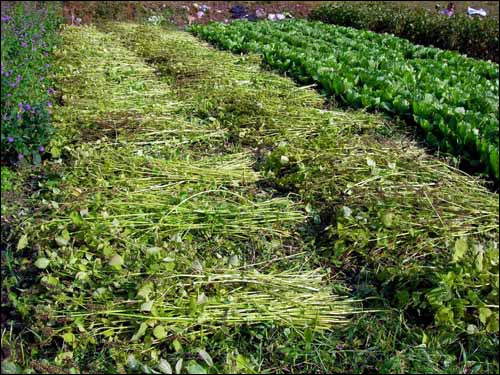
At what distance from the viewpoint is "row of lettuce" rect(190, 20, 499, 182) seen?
403 cm

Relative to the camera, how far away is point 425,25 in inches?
390

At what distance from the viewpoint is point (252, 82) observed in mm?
5711

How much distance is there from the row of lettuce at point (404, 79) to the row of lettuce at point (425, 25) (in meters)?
1.50

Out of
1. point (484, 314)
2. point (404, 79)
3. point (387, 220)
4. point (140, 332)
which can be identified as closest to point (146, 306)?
point (140, 332)

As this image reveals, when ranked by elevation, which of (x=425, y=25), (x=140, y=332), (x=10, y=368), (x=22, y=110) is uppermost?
(x=425, y=25)

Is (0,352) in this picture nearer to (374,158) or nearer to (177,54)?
(374,158)

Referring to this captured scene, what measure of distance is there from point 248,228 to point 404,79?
3256 millimetres

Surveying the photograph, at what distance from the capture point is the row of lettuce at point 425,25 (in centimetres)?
893

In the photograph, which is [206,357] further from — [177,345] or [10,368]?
[10,368]

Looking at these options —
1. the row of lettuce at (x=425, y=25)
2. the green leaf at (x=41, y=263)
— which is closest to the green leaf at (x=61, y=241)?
the green leaf at (x=41, y=263)

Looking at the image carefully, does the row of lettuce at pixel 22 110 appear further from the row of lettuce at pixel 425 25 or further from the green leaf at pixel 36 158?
the row of lettuce at pixel 425 25

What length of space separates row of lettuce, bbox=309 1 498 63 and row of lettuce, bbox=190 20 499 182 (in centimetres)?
150

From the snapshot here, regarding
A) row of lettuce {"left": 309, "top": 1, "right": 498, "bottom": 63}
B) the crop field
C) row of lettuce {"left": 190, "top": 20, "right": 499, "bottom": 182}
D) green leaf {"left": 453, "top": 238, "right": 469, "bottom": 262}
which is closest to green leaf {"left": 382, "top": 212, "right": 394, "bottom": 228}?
the crop field

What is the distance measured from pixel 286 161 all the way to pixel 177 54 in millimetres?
3718
